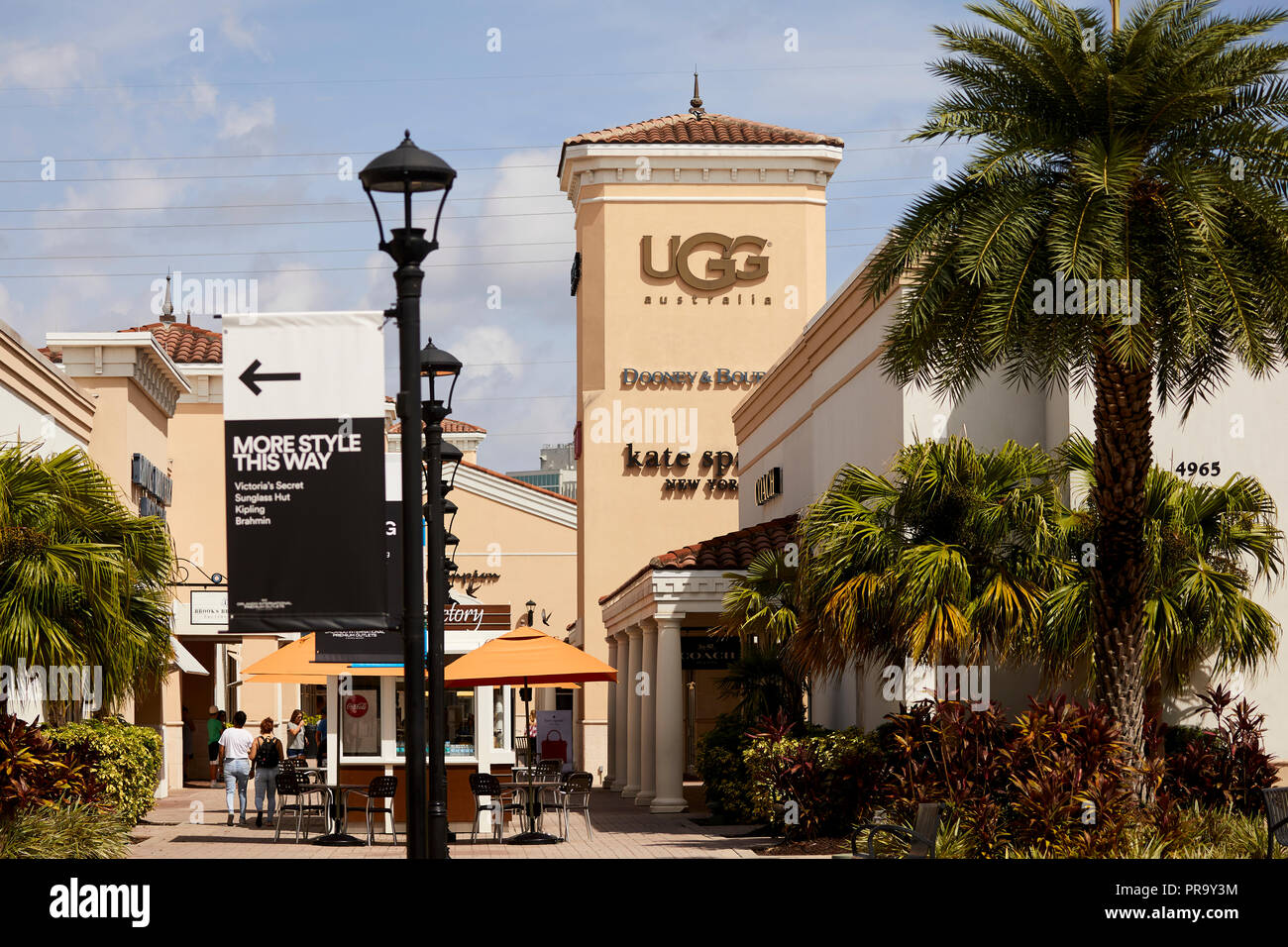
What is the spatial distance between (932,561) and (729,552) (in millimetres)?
10011

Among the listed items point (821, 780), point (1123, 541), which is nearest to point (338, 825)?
point (821, 780)

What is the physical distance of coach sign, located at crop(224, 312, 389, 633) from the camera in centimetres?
1096

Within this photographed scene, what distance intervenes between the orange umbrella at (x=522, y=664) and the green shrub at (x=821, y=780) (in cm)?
324

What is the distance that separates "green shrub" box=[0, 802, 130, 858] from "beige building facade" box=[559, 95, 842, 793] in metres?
23.8

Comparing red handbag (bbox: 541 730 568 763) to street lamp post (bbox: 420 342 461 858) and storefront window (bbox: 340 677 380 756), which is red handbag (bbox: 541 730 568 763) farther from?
street lamp post (bbox: 420 342 461 858)

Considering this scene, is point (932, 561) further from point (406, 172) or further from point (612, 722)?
point (612, 722)

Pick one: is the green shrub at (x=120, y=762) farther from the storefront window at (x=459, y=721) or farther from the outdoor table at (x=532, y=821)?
the outdoor table at (x=532, y=821)

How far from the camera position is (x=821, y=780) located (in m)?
21.0

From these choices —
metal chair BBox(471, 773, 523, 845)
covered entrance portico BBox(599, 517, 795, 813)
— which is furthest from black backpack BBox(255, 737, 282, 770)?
covered entrance portico BBox(599, 517, 795, 813)

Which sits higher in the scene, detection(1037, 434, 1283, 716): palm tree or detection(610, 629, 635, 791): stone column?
detection(1037, 434, 1283, 716): palm tree

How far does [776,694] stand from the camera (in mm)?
24719
